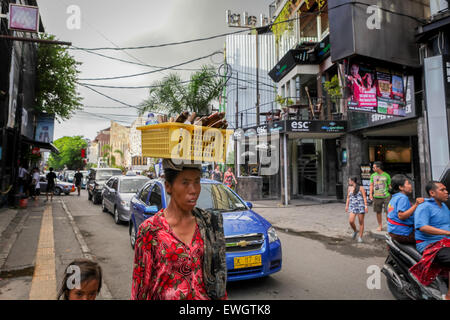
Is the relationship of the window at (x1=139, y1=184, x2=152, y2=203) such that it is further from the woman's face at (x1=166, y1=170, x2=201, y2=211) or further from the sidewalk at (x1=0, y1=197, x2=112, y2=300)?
the woman's face at (x1=166, y1=170, x2=201, y2=211)

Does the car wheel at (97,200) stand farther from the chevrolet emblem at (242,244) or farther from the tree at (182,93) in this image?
the chevrolet emblem at (242,244)

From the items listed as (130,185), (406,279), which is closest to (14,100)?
(130,185)

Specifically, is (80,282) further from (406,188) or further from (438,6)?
(438,6)

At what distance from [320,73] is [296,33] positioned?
3.77 m

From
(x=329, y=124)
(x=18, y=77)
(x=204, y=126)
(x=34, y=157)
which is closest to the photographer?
(x=204, y=126)

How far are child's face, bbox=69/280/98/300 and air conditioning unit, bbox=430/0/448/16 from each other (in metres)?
11.8

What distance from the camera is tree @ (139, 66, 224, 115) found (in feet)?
55.5

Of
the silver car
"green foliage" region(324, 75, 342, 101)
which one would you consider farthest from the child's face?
"green foliage" region(324, 75, 342, 101)

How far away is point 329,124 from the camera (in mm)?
14758

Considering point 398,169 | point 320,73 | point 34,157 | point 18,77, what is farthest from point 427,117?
point 34,157

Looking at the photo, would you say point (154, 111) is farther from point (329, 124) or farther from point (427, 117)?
point (427, 117)

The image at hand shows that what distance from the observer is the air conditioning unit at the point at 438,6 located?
8.91 metres
